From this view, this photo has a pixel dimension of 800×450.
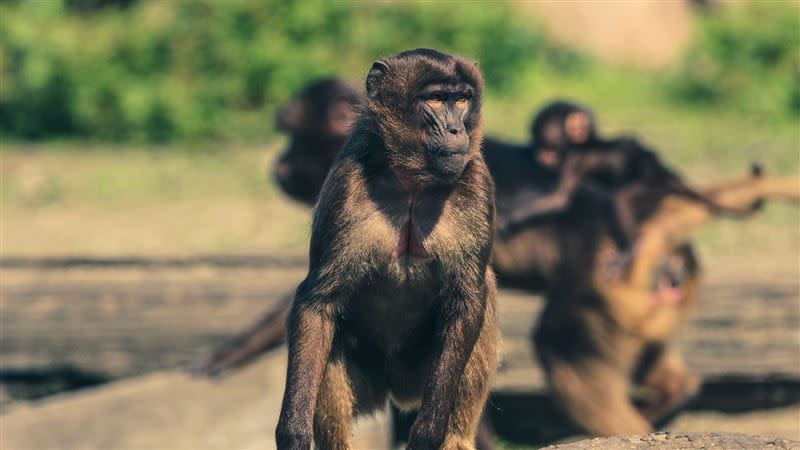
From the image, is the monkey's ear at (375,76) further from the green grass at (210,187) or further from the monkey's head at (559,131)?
the green grass at (210,187)

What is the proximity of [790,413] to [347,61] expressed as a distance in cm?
817

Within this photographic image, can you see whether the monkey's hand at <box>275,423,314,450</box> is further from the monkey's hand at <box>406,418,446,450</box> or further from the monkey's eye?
the monkey's eye

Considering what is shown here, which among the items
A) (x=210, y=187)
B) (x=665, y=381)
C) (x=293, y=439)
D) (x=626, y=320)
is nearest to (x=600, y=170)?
(x=626, y=320)

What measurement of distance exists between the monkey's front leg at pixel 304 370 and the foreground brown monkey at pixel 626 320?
416 cm

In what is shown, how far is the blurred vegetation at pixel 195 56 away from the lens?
16.1 m

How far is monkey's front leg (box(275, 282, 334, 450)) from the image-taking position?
4680 mm

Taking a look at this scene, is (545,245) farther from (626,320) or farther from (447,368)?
(447,368)

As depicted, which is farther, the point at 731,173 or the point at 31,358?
the point at 731,173

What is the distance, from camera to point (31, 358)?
938 cm

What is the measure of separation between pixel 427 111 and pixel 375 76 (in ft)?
0.86

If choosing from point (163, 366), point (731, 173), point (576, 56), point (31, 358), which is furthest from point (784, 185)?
point (576, 56)

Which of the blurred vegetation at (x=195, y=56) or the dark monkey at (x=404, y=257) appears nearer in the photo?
the dark monkey at (x=404, y=257)

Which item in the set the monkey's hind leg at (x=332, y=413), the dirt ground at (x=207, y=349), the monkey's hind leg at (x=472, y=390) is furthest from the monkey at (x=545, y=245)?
the monkey's hind leg at (x=332, y=413)

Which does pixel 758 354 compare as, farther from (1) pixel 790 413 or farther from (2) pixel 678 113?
(2) pixel 678 113
